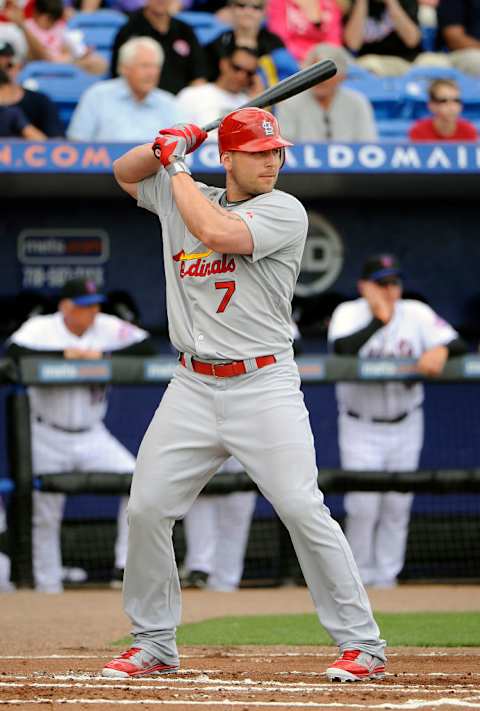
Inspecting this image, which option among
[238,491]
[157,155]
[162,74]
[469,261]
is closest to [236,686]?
[157,155]

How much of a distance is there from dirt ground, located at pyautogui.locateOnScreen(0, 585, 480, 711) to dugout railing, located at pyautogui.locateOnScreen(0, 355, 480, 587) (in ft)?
2.11

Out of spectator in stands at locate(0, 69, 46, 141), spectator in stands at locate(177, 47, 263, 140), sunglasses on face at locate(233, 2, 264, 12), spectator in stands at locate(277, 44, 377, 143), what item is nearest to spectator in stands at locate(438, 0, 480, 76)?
sunglasses on face at locate(233, 2, 264, 12)

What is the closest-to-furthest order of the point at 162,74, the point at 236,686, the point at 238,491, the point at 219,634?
1. the point at 236,686
2. the point at 219,634
3. the point at 238,491
4. the point at 162,74

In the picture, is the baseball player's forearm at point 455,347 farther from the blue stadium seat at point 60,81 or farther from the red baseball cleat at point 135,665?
the red baseball cleat at point 135,665

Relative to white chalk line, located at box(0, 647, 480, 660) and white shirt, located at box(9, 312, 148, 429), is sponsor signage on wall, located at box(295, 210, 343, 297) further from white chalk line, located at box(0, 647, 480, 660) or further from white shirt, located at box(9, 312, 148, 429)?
white chalk line, located at box(0, 647, 480, 660)

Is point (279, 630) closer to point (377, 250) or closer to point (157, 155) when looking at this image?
point (157, 155)

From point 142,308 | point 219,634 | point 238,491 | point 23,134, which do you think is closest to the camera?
point 219,634

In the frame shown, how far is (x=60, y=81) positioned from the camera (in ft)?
28.8

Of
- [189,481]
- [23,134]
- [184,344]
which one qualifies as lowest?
[189,481]

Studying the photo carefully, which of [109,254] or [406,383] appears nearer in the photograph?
[406,383]

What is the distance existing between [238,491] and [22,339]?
135 cm

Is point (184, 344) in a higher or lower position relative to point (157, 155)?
lower

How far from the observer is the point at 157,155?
4.11 meters

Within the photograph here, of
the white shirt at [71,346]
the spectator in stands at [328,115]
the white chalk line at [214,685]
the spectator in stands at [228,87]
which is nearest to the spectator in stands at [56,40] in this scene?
the spectator in stands at [228,87]
